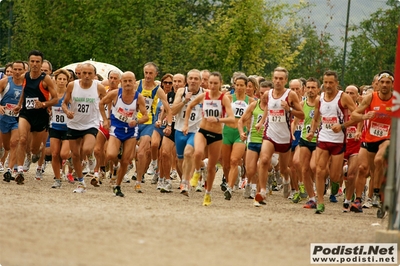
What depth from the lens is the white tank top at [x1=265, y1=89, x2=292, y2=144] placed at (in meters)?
17.3

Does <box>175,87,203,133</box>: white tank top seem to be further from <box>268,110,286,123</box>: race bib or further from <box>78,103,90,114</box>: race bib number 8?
<box>268,110,286,123</box>: race bib

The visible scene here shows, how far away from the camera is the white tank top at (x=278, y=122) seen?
17.3 meters

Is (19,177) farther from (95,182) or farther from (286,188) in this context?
(286,188)

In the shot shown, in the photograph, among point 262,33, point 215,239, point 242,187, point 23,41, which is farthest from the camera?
point 23,41

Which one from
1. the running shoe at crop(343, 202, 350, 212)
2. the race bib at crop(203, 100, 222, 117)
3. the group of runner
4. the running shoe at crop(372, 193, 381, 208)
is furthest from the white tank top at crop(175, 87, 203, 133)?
the running shoe at crop(372, 193, 381, 208)

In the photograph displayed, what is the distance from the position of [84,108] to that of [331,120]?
4505mm

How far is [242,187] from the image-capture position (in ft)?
77.3

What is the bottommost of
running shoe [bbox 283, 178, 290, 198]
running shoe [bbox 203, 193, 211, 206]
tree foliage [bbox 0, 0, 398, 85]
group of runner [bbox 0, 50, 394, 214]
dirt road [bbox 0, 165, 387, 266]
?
dirt road [bbox 0, 165, 387, 266]

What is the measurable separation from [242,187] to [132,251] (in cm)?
1308

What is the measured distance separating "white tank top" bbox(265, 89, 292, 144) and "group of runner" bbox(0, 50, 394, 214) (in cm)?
2

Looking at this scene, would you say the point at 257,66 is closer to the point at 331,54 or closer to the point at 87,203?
the point at 331,54

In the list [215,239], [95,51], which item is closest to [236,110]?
[215,239]

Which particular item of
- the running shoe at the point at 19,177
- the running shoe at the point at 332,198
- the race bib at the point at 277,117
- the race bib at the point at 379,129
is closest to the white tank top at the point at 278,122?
the race bib at the point at 277,117

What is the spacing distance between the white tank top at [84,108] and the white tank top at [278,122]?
3.28 m
